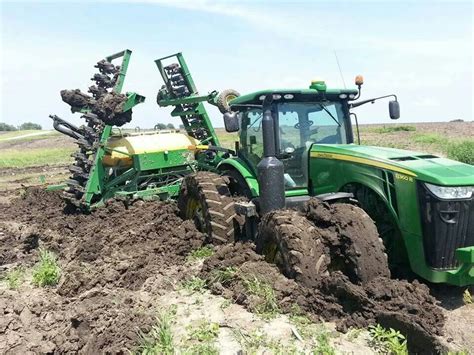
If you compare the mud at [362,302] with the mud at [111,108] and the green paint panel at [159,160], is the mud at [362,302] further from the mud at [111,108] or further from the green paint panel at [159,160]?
the mud at [111,108]

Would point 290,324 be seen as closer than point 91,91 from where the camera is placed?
Yes

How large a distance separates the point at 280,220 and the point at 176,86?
6700 mm

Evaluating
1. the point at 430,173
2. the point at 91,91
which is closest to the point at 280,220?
the point at 430,173

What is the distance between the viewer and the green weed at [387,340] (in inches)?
153

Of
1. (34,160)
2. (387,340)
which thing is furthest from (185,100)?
(34,160)

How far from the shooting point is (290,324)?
442 cm

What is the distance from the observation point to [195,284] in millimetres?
5609

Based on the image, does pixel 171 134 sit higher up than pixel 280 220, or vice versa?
pixel 171 134

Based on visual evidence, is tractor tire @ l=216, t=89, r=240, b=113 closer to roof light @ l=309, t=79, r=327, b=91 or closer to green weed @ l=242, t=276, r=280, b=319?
roof light @ l=309, t=79, r=327, b=91

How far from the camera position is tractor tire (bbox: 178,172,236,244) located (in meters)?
7.02

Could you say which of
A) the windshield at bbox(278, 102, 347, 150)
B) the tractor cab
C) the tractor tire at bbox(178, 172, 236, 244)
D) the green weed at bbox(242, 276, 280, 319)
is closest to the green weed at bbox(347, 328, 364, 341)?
the green weed at bbox(242, 276, 280, 319)

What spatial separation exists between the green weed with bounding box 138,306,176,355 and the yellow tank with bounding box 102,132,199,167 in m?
6.10

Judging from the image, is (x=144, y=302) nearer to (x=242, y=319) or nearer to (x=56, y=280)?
(x=242, y=319)

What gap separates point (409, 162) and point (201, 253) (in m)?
3.09
